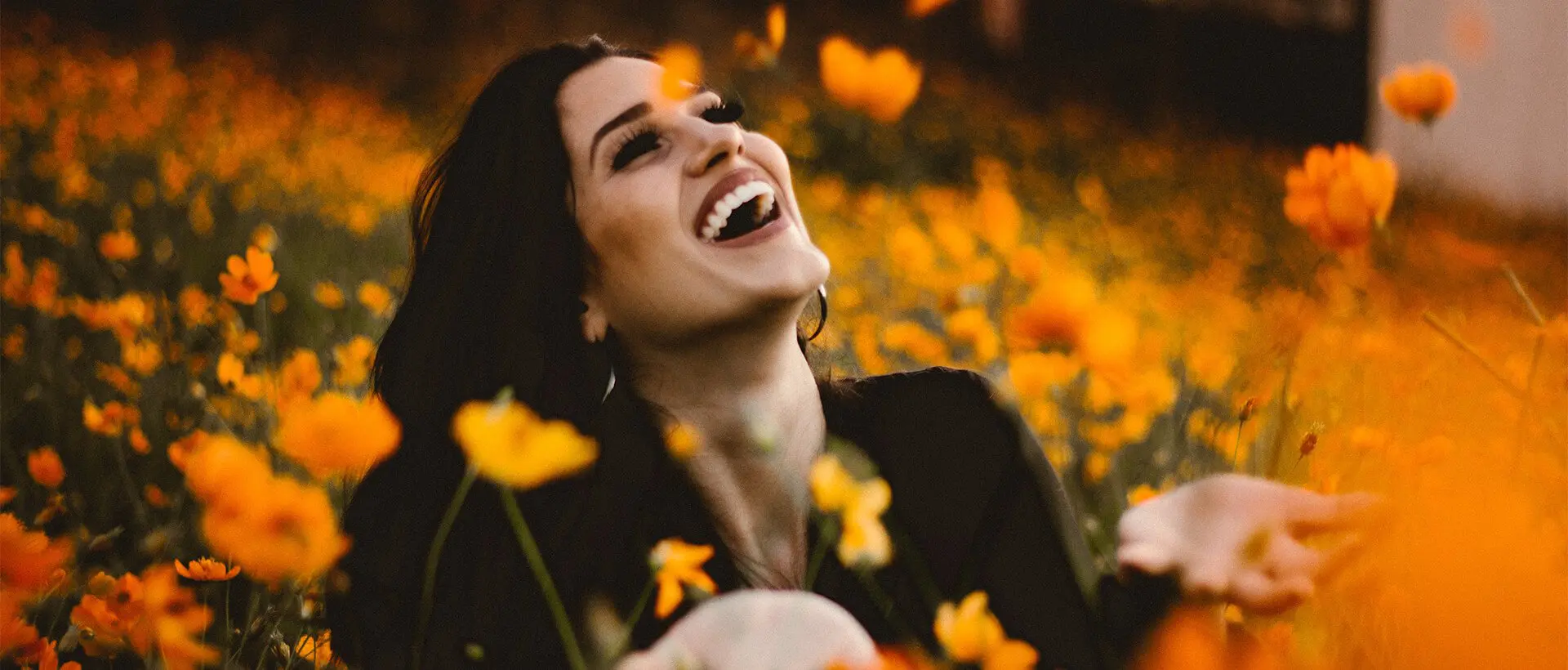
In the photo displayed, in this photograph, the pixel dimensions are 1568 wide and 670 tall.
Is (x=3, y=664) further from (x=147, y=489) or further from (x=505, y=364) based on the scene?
(x=505, y=364)

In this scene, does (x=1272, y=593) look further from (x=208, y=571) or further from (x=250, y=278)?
(x=250, y=278)

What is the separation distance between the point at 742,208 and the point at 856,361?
953mm

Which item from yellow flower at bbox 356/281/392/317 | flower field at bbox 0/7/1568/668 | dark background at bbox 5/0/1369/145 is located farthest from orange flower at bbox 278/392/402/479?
dark background at bbox 5/0/1369/145

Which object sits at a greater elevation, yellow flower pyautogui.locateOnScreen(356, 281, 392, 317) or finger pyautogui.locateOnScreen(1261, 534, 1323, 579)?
finger pyautogui.locateOnScreen(1261, 534, 1323, 579)

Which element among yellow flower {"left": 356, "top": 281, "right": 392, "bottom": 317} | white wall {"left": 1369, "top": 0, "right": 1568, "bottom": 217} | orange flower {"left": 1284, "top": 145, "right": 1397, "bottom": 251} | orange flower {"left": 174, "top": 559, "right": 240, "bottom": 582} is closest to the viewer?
orange flower {"left": 1284, "top": 145, "right": 1397, "bottom": 251}

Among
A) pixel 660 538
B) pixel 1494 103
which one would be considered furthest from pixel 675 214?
pixel 1494 103

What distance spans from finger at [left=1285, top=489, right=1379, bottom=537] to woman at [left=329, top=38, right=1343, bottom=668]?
9.1 inches

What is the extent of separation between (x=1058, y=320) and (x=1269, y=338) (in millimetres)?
301

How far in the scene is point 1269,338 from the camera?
2.72 ft

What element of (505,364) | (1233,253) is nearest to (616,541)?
(505,364)

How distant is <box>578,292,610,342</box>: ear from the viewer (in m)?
1.05

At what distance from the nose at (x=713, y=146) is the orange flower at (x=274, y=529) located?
52 cm

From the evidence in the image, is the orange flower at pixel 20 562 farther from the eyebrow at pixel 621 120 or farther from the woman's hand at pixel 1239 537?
the woman's hand at pixel 1239 537

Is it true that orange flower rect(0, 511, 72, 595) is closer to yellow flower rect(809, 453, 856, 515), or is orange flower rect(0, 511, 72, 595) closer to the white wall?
yellow flower rect(809, 453, 856, 515)
